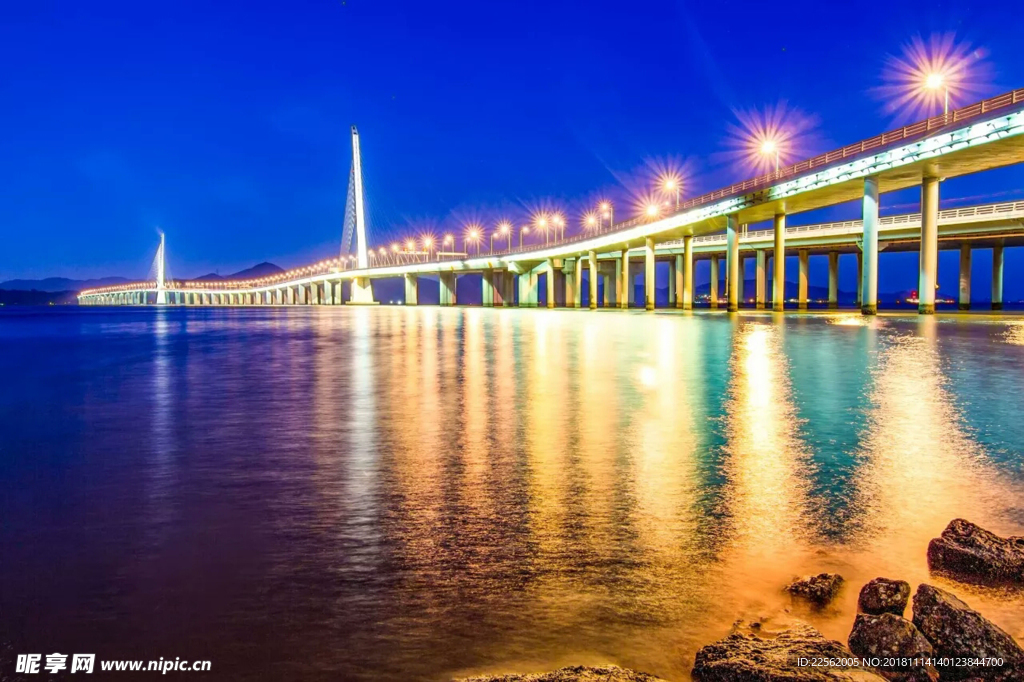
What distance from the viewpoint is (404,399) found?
13.2m

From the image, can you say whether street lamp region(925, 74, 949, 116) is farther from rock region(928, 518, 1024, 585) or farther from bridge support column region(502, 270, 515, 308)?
bridge support column region(502, 270, 515, 308)

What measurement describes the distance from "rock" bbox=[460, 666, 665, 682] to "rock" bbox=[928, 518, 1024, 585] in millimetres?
2449

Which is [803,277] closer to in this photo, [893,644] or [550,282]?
[550,282]

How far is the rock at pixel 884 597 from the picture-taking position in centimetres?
400

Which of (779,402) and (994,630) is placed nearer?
(994,630)

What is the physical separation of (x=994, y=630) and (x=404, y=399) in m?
10.6

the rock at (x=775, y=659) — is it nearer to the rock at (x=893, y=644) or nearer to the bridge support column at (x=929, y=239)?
the rock at (x=893, y=644)

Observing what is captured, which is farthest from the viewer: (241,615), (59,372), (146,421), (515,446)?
(59,372)

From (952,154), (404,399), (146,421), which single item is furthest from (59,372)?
(952,154)

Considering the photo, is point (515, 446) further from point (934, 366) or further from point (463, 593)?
point (934, 366)

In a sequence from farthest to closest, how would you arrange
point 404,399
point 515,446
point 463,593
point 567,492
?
point 404,399
point 515,446
point 567,492
point 463,593

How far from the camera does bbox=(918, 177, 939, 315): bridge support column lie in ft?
157

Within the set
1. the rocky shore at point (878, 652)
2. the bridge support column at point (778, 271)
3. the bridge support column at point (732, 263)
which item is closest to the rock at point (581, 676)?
the rocky shore at point (878, 652)

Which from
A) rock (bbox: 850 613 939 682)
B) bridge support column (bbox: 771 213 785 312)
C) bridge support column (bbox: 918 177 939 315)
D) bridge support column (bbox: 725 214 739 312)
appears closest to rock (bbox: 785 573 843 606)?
rock (bbox: 850 613 939 682)
